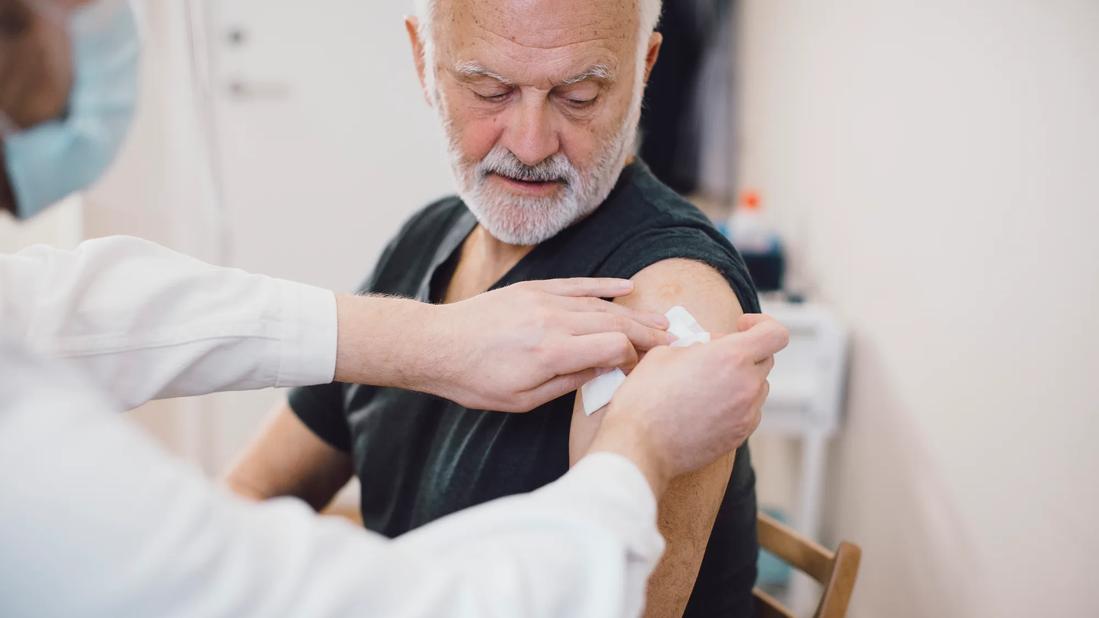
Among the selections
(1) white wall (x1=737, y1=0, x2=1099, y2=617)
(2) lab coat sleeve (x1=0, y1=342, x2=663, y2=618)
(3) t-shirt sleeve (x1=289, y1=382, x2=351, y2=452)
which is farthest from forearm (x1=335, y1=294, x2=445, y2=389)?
(1) white wall (x1=737, y1=0, x2=1099, y2=617)

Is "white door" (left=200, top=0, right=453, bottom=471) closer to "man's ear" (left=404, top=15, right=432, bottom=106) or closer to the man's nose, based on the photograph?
"man's ear" (left=404, top=15, right=432, bottom=106)

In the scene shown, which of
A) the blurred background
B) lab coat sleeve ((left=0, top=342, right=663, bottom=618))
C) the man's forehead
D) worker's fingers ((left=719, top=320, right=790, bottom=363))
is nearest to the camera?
lab coat sleeve ((left=0, top=342, right=663, bottom=618))

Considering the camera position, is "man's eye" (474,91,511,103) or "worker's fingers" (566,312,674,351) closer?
"worker's fingers" (566,312,674,351)

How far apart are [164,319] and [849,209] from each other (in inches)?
65.0

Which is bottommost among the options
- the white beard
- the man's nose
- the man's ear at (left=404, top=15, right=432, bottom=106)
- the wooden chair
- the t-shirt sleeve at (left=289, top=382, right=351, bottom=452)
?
the wooden chair

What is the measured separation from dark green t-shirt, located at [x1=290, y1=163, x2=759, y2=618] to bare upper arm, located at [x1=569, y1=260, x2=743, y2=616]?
0.11 ft

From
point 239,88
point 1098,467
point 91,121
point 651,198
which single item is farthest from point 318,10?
point 1098,467

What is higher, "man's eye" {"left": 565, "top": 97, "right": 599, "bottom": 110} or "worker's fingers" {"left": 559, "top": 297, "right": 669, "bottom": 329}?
"man's eye" {"left": 565, "top": 97, "right": 599, "bottom": 110}

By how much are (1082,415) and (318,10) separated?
264cm

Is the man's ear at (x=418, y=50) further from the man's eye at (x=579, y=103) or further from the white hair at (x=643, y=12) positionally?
the man's eye at (x=579, y=103)

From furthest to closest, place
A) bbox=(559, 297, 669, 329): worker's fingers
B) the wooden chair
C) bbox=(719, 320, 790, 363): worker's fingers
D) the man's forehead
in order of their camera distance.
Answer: the wooden chair < the man's forehead < bbox=(559, 297, 669, 329): worker's fingers < bbox=(719, 320, 790, 363): worker's fingers

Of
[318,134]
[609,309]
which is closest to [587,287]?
[609,309]

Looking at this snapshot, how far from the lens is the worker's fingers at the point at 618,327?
863 millimetres

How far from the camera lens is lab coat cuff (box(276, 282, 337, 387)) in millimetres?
929
